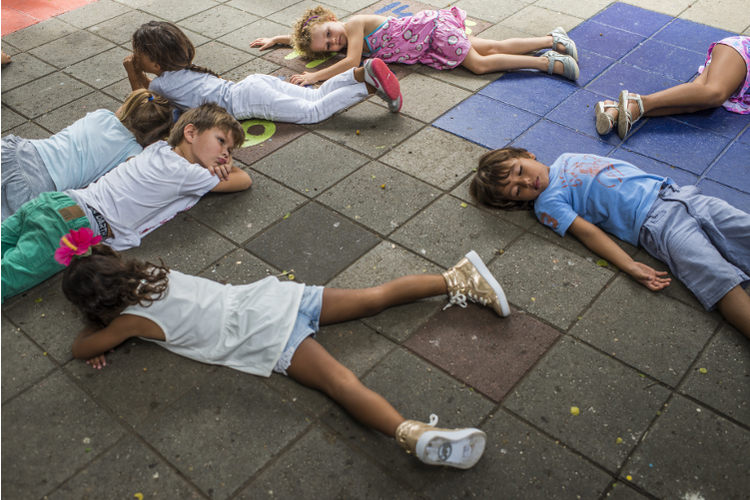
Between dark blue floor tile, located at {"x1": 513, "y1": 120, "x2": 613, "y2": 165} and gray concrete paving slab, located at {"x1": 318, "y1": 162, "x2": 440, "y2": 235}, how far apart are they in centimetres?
82

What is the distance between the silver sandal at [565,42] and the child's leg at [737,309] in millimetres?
2722

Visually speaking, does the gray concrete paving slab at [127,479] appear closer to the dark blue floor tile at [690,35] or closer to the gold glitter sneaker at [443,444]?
the gold glitter sneaker at [443,444]

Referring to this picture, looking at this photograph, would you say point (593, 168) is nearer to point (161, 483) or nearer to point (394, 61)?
point (394, 61)

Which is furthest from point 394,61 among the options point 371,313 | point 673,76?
point 371,313

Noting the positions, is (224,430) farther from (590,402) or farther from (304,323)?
(590,402)

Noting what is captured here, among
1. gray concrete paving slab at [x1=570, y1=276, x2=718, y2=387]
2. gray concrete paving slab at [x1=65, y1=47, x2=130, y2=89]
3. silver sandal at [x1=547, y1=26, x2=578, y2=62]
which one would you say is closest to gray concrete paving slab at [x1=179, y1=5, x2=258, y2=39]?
gray concrete paving slab at [x1=65, y1=47, x2=130, y2=89]

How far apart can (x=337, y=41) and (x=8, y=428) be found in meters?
3.76

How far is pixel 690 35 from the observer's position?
508 cm

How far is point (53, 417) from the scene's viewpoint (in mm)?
2381

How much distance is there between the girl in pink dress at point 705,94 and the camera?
3.90m

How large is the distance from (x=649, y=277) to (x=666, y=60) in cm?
280

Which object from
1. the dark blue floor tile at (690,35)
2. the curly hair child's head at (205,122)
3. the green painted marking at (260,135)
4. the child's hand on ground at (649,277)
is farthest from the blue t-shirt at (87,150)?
the dark blue floor tile at (690,35)

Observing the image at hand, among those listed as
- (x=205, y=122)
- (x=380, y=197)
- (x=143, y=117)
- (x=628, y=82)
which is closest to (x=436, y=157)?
(x=380, y=197)

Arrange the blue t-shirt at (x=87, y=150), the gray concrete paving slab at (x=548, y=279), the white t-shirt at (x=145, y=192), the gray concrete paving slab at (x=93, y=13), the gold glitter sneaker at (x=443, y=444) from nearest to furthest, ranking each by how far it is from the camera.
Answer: the gold glitter sneaker at (x=443, y=444) → the gray concrete paving slab at (x=548, y=279) → the white t-shirt at (x=145, y=192) → the blue t-shirt at (x=87, y=150) → the gray concrete paving slab at (x=93, y=13)
